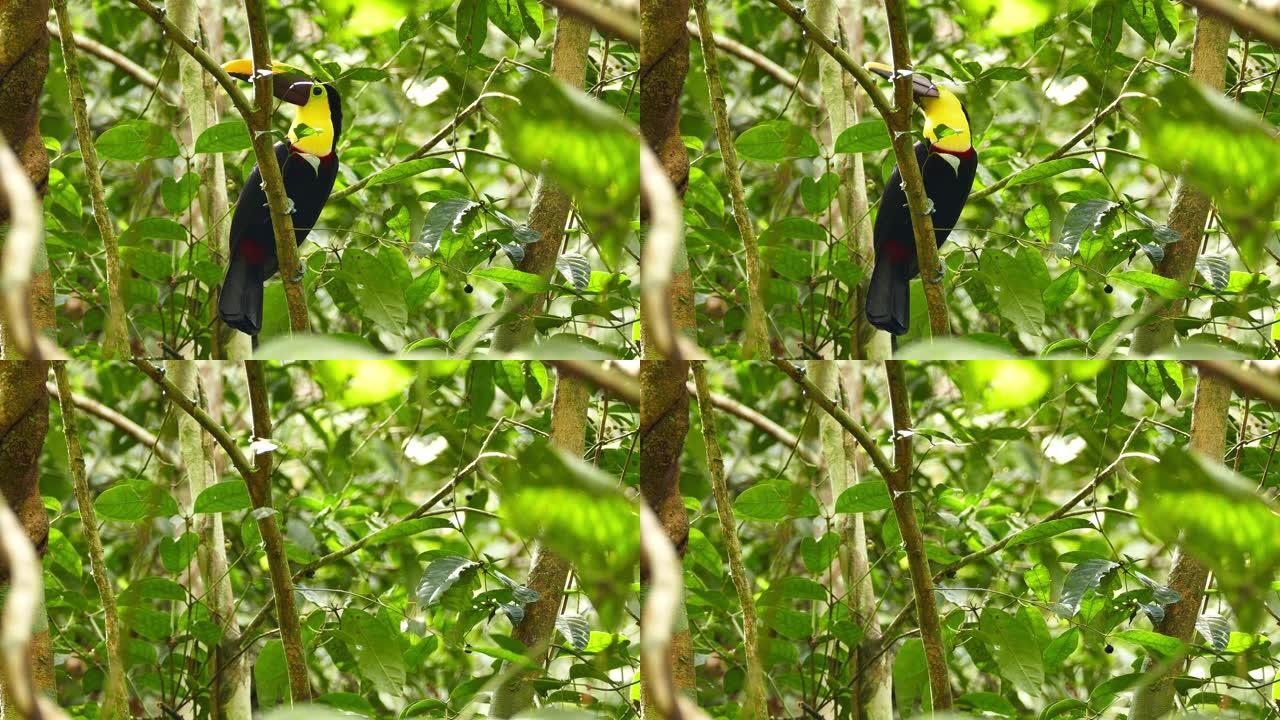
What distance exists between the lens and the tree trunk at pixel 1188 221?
127cm

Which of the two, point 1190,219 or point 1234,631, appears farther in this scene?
point 1234,631

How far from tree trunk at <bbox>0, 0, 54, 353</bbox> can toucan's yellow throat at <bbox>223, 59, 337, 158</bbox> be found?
0.61 ft

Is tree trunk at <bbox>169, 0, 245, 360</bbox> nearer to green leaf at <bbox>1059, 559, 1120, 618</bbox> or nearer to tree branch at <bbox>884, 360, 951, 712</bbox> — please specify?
tree branch at <bbox>884, 360, 951, 712</bbox>

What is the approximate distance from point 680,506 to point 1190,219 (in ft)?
2.27

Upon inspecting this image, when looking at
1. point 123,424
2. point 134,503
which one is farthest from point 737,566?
point 123,424

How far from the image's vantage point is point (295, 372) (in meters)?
2.30

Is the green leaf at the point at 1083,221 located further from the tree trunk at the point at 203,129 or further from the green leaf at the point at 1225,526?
the tree trunk at the point at 203,129

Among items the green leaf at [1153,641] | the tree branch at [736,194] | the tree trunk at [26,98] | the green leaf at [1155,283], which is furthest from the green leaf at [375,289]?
the green leaf at [1153,641]

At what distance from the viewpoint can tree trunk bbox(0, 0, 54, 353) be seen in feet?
Result: 3.60

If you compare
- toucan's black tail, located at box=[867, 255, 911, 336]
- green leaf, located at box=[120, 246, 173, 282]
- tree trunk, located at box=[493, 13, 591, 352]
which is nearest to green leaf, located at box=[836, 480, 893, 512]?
toucan's black tail, located at box=[867, 255, 911, 336]

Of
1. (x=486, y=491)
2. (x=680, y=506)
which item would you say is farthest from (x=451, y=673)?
(x=680, y=506)

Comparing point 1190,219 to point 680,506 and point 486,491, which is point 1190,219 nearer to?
point 680,506

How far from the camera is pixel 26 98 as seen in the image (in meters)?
1.12

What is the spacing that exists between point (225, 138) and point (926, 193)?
755mm
